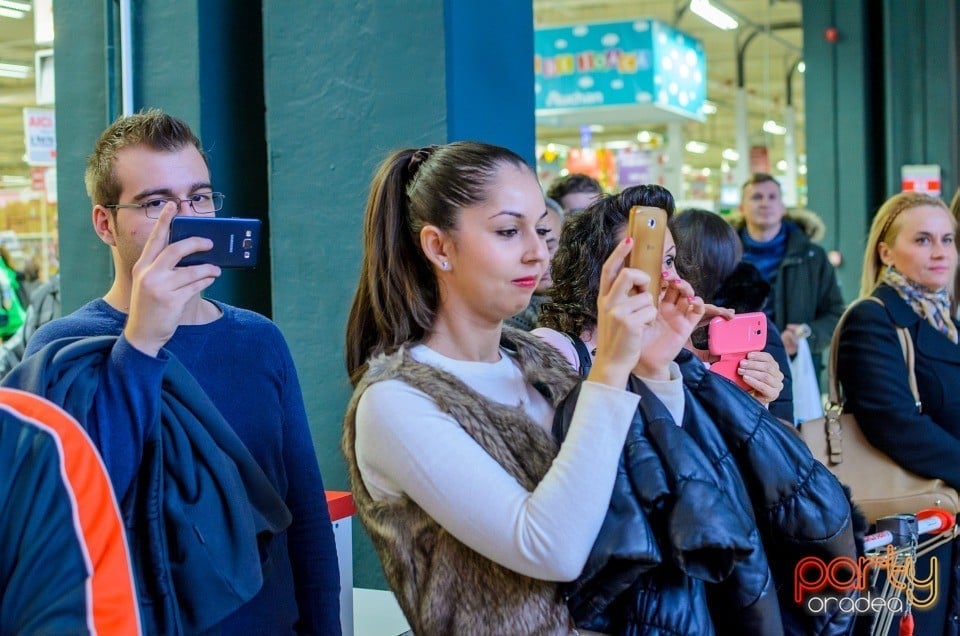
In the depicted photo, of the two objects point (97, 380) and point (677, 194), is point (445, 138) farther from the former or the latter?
point (677, 194)

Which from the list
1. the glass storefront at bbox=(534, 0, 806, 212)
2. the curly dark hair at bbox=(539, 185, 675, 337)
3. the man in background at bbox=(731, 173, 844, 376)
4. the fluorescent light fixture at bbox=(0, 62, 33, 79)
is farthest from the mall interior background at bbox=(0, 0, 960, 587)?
the glass storefront at bbox=(534, 0, 806, 212)

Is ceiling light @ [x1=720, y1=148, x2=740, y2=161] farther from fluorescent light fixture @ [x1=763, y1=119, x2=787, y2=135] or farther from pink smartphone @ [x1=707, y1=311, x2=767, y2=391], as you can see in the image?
pink smartphone @ [x1=707, y1=311, x2=767, y2=391]

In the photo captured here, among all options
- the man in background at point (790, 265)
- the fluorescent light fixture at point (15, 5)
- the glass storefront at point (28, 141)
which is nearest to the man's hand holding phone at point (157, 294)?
the glass storefront at point (28, 141)

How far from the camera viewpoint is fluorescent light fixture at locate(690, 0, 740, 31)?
1148 cm

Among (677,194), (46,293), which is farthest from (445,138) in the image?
(677,194)

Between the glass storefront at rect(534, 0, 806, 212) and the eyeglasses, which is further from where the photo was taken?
the glass storefront at rect(534, 0, 806, 212)

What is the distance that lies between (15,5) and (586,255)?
343 centimetres

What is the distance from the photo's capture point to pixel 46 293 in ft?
18.3

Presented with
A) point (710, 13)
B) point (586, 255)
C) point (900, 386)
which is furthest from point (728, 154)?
point (586, 255)

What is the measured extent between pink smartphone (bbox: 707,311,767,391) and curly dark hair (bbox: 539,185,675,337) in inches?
14.1

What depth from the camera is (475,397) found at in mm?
1630

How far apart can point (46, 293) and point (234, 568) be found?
174 inches

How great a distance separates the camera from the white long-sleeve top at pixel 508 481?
1.46m

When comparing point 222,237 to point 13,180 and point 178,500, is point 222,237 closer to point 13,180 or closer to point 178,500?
point 178,500
